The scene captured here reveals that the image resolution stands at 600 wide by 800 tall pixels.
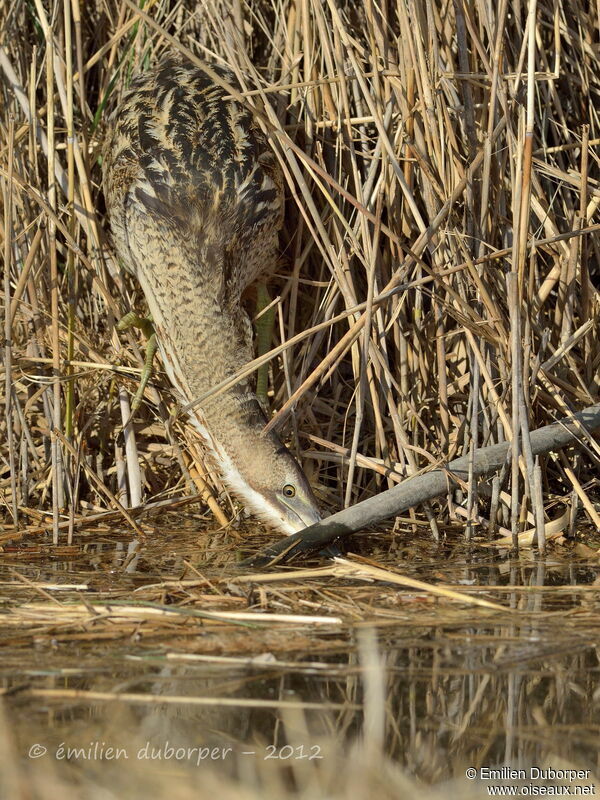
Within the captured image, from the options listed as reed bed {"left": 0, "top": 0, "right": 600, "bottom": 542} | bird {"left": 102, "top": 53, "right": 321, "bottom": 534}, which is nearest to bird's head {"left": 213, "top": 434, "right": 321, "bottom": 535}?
bird {"left": 102, "top": 53, "right": 321, "bottom": 534}

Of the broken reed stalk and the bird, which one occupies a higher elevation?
the bird

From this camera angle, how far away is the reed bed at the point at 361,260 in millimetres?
4164

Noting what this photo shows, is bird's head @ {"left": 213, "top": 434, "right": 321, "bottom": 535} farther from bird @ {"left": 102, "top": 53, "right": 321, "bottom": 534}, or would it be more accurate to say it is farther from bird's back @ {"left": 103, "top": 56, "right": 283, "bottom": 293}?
bird's back @ {"left": 103, "top": 56, "right": 283, "bottom": 293}

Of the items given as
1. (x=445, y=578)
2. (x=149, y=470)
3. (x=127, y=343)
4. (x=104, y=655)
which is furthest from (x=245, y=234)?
(x=104, y=655)

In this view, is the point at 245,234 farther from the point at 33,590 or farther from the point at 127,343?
the point at 33,590

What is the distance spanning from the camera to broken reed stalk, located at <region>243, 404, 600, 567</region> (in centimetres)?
387

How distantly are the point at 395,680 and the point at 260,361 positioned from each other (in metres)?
1.57

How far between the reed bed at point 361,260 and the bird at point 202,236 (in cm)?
16

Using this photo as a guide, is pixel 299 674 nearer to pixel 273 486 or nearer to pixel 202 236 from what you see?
pixel 273 486

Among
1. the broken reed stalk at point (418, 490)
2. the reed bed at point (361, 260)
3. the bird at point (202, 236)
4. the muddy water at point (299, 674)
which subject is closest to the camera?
the muddy water at point (299, 674)

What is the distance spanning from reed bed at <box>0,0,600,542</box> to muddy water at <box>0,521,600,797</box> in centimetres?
69

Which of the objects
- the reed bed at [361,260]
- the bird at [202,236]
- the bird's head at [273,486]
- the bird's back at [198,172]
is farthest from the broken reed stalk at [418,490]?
the bird's back at [198,172]

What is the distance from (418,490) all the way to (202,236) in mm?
1470

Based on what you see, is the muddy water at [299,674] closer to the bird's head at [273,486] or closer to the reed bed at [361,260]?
the bird's head at [273,486]
